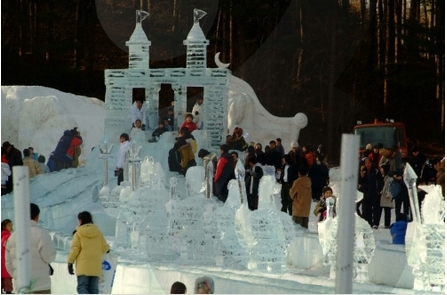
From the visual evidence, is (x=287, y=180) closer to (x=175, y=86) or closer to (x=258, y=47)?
(x=175, y=86)

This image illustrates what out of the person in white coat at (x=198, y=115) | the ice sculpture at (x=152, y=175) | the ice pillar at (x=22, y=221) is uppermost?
the person in white coat at (x=198, y=115)

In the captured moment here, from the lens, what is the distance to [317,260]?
14047mm

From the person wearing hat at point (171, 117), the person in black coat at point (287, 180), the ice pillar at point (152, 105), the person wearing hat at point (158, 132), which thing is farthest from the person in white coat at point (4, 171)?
the person wearing hat at point (171, 117)

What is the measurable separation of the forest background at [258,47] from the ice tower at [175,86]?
35.3ft

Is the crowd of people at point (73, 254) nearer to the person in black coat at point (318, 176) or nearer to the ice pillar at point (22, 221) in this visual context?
the ice pillar at point (22, 221)

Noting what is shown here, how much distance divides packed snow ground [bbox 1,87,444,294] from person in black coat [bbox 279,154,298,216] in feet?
1.52

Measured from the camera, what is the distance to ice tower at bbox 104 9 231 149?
67.9 feet

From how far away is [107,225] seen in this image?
1675cm

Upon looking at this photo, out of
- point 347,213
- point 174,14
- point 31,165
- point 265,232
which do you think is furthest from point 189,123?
point 174,14

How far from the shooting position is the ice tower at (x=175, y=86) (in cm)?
2069

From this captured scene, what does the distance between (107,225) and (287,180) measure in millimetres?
2158

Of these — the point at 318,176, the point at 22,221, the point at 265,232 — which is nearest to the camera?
the point at 22,221
